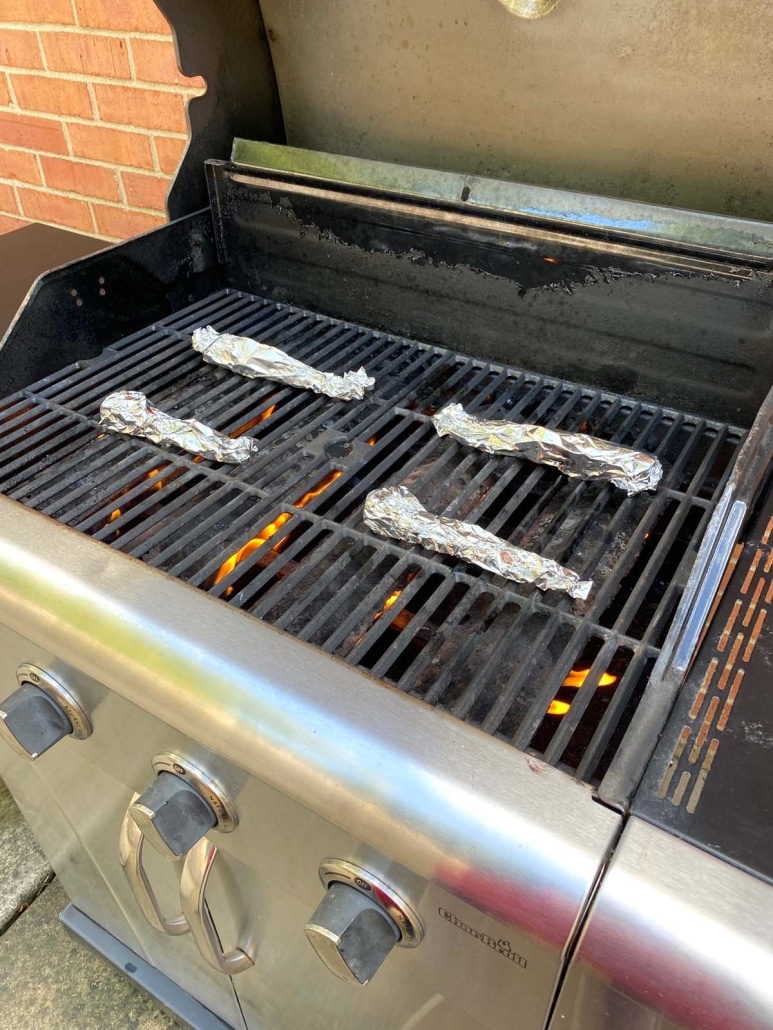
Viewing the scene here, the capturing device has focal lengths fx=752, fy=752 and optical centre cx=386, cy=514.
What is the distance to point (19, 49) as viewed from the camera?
175cm

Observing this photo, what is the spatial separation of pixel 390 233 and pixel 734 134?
0.44m

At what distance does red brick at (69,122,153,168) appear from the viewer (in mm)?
1703

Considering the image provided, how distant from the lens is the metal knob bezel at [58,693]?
695 millimetres

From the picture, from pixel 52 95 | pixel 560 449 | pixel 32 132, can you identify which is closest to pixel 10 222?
pixel 32 132

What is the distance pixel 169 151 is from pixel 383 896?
1624mm

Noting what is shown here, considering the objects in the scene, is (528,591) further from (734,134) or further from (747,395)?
(734,134)

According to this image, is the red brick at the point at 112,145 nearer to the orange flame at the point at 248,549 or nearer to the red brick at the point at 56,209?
the red brick at the point at 56,209

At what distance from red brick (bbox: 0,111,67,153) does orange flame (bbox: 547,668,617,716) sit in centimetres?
185

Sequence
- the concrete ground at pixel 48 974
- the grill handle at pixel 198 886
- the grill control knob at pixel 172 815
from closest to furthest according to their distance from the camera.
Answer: the grill control knob at pixel 172 815
the grill handle at pixel 198 886
the concrete ground at pixel 48 974

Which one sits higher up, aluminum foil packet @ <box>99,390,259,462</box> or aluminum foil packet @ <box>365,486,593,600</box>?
aluminum foil packet @ <box>99,390,259,462</box>

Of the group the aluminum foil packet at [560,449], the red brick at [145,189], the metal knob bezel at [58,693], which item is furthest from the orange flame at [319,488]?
the red brick at [145,189]

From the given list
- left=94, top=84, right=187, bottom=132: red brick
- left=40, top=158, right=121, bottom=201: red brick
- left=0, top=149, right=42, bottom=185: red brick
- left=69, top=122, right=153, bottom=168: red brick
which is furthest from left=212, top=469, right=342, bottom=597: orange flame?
left=0, top=149, right=42, bottom=185: red brick

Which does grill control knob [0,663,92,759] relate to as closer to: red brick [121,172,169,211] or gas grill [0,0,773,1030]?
gas grill [0,0,773,1030]

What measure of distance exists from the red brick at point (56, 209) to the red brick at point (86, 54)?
0.32m
